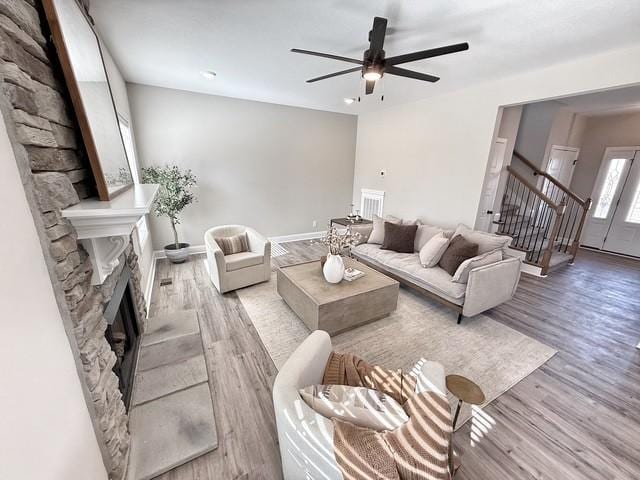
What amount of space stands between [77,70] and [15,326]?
125cm

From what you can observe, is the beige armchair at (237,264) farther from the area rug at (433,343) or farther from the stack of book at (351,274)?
the stack of book at (351,274)

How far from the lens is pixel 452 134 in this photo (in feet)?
12.7

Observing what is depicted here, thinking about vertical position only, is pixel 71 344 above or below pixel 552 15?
below

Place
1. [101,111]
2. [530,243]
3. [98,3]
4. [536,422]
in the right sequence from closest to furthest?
[101,111]
[536,422]
[98,3]
[530,243]

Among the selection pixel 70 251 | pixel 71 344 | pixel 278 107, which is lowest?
pixel 71 344

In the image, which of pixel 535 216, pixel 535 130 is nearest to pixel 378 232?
pixel 535 216

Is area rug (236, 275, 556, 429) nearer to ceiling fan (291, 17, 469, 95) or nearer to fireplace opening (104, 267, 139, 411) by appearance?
fireplace opening (104, 267, 139, 411)

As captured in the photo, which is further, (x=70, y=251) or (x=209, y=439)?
(x=209, y=439)

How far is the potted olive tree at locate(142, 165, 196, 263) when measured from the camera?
12.6 ft

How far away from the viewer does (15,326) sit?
30.3 inches

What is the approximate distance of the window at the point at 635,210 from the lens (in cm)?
524

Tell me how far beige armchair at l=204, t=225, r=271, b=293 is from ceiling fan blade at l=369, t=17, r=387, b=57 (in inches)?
97.5

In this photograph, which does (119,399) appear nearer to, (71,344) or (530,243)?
(71,344)

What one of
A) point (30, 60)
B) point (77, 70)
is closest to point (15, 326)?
point (30, 60)
